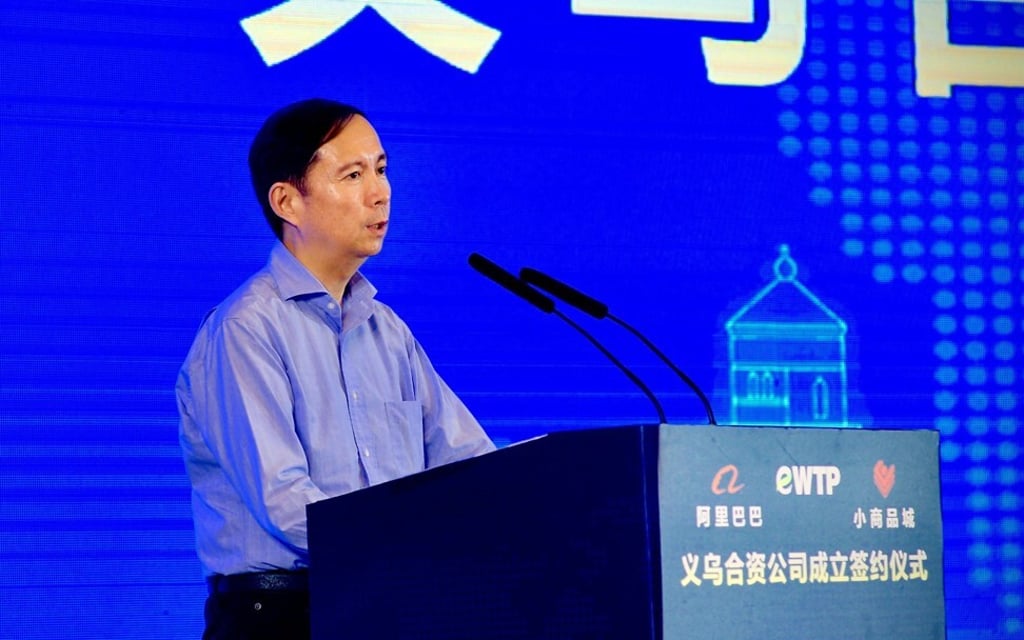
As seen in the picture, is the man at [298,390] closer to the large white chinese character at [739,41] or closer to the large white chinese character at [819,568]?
the large white chinese character at [819,568]

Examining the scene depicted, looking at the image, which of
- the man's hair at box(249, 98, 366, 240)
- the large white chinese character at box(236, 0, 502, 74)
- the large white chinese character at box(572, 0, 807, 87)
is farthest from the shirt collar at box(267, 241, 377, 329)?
the large white chinese character at box(572, 0, 807, 87)

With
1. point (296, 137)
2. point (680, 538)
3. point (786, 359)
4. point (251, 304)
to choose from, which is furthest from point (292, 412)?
point (786, 359)

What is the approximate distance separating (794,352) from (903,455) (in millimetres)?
1868

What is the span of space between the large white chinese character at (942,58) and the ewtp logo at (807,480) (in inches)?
90.2

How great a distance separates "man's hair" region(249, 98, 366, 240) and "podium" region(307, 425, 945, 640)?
85 cm

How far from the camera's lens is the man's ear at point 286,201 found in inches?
88.5

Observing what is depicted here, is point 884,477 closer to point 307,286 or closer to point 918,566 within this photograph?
point 918,566

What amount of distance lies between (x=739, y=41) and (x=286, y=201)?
1.45 m

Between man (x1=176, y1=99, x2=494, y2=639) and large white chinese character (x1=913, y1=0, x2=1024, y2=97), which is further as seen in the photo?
large white chinese character (x1=913, y1=0, x2=1024, y2=97)

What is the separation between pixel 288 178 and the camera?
7.43 ft

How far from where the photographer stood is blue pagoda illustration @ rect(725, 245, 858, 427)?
3252 millimetres

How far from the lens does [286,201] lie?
2.26 meters

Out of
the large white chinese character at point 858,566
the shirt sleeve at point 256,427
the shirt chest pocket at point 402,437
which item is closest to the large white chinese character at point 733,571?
the large white chinese character at point 858,566

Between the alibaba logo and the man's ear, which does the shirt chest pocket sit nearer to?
the man's ear
